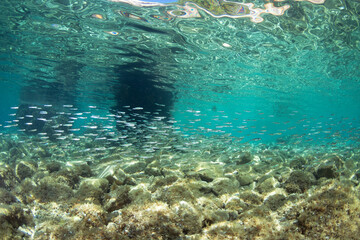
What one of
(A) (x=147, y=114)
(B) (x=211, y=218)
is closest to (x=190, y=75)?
(A) (x=147, y=114)

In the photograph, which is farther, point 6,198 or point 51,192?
point 51,192

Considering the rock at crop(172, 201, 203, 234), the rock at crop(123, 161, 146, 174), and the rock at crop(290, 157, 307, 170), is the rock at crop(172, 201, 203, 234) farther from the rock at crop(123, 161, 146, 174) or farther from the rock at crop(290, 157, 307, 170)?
the rock at crop(290, 157, 307, 170)

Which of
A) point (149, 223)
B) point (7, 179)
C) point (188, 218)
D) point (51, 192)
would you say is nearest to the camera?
point (149, 223)

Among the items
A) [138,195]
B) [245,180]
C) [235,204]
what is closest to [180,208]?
[138,195]

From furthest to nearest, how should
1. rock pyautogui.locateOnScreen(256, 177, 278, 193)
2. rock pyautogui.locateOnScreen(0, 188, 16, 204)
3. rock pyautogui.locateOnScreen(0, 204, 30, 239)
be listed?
rock pyautogui.locateOnScreen(256, 177, 278, 193) < rock pyautogui.locateOnScreen(0, 188, 16, 204) < rock pyautogui.locateOnScreen(0, 204, 30, 239)

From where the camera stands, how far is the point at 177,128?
14555 mm

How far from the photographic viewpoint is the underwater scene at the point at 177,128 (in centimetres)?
295

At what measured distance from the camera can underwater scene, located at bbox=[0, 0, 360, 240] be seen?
9.67 feet

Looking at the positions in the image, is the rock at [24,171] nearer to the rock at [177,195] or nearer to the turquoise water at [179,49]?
the turquoise water at [179,49]

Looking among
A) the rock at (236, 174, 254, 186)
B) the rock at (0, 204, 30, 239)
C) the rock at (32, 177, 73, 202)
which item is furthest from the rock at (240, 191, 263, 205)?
the rock at (0, 204, 30, 239)

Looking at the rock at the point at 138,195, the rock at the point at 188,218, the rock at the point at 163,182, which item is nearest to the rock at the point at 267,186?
the rock at the point at 163,182

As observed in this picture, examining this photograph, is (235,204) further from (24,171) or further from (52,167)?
(24,171)

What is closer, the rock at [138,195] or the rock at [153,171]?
the rock at [138,195]

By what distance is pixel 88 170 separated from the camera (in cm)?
716
